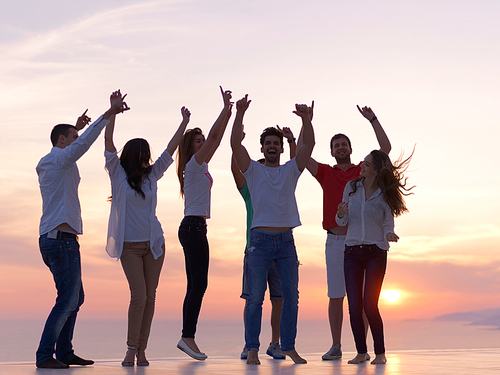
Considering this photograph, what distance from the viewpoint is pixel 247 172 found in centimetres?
560

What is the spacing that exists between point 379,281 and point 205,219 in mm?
2073

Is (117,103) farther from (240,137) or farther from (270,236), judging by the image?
(270,236)

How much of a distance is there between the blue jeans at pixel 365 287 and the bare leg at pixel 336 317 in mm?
584

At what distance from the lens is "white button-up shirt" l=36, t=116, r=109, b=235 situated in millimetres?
4961

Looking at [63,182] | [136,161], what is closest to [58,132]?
[63,182]

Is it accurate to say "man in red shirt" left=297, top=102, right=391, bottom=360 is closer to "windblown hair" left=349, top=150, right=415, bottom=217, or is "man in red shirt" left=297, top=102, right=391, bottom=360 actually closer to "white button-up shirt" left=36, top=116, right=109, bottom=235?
"windblown hair" left=349, top=150, right=415, bottom=217

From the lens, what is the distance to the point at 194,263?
19.8 ft

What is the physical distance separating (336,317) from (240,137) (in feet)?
8.60

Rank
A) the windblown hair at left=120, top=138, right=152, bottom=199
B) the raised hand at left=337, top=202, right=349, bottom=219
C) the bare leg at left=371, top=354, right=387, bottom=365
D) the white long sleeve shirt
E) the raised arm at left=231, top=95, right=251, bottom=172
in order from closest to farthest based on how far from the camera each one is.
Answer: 1. the white long sleeve shirt
2. the windblown hair at left=120, top=138, right=152, bottom=199
3. the raised arm at left=231, top=95, right=251, bottom=172
4. the bare leg at left=371, top=354, right=387, bottom=365
5. the raised hand at left=337, top=202, right=349, bottom=219

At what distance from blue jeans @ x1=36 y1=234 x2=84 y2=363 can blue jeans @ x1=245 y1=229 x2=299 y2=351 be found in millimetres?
1723

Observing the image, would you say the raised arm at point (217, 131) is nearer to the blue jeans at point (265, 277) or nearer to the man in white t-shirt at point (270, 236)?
the man in white t-shirt at point (270, 236)

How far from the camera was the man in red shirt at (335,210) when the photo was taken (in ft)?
21.2

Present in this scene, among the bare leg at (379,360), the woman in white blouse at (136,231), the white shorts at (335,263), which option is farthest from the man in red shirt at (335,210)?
the woman in white blouse at (136,231)

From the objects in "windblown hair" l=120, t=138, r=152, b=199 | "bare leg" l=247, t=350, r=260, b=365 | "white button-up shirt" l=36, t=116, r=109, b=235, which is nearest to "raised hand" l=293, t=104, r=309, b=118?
"windblown hair" l=120, t=138, r=152, b=199
